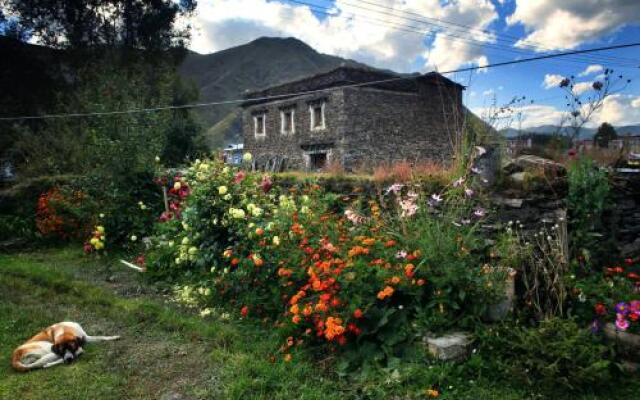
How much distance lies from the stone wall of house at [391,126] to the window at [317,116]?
1685 millimetres

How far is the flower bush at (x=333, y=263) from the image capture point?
3465 millimetres

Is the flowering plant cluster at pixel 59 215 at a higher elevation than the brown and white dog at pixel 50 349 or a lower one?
higher

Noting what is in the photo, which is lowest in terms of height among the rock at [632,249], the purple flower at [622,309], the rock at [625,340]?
the rock at [625,340]

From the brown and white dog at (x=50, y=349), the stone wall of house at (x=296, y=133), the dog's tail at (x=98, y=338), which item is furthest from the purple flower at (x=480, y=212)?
the stone wall of house at (x=296, y=133)

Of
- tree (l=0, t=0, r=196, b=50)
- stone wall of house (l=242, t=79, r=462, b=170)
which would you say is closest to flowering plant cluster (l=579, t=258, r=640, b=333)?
stone wall of house (l=242, t=79, r=462, b=170)

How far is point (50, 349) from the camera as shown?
3652mm

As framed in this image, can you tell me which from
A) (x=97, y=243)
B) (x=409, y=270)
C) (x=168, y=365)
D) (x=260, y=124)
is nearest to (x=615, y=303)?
(x=409, y=270)

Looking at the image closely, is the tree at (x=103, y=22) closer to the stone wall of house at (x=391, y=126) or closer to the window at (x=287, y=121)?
the window at (x=287, y=121)

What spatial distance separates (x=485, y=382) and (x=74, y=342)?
326 cm

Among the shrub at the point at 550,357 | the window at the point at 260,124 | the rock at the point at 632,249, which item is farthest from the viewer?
the window at the point at 260,124

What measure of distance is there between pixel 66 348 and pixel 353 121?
58.1ft

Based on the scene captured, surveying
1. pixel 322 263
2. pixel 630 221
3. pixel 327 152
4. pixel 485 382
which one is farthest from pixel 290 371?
pixel 327 152

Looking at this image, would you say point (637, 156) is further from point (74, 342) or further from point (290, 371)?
point (74, 342)

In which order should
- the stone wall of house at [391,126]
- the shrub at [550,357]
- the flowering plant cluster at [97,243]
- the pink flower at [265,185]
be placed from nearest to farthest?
the shrub at [550,357], the pink flower at [265,185], the flowering plant cluster at [97,243], the stone wall of house at [391,126]
